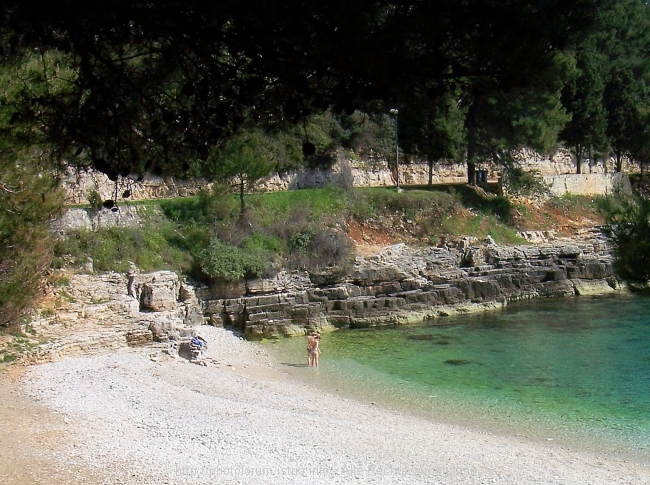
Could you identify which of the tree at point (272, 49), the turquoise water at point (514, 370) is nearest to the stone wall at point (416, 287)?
the turquoise water at point (514, 370)

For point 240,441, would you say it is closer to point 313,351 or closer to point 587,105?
point 313,351

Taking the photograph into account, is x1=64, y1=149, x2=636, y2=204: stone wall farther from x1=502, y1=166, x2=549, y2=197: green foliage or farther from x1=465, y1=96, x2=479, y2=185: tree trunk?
x1=465, y1=96, x2=479, y2=185: tree trunk

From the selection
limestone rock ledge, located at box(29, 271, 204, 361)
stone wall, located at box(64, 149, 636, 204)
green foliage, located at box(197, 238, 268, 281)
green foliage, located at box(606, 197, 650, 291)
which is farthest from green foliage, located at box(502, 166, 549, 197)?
green foliage, located at box(606, 197, 650, 291)

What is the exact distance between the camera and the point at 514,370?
18.6 metres

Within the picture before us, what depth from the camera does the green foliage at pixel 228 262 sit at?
23.1m

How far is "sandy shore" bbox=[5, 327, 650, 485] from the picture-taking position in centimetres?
1032

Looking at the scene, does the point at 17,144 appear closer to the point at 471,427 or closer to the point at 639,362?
the point at 471,427

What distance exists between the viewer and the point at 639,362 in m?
19.0

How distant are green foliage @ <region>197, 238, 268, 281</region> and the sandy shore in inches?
286

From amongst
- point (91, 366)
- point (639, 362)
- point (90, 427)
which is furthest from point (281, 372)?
point (639, 362)

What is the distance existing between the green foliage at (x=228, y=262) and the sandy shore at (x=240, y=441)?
7264 millimetres

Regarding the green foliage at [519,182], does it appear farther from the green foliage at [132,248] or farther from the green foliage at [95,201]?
the green foliage at [95,201]

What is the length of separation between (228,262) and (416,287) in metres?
6.68

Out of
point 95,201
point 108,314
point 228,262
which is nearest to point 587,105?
point 228,262
